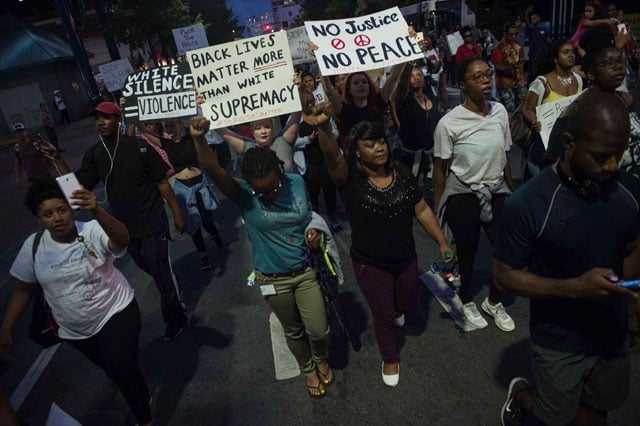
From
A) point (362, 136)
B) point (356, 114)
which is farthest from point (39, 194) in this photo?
point (356, 114)

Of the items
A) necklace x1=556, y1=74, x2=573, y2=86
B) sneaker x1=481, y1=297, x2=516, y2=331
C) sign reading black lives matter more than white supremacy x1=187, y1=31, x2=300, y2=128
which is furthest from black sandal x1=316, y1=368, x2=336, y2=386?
necklace x1=556, y1=74, x2=573, y2=86

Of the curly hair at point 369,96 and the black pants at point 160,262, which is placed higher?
the curly hair at point 369,96

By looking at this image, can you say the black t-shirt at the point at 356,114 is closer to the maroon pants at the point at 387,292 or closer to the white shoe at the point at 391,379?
the maroon pants at the point at 387,292

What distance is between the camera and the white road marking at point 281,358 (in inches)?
143

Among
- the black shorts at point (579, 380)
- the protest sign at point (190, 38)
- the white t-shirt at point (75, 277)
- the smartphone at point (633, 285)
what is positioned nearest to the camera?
the smartphone at point (633, 285)

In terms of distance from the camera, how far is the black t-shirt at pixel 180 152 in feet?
18.2

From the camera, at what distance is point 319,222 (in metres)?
3.10

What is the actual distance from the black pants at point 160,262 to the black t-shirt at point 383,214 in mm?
2092

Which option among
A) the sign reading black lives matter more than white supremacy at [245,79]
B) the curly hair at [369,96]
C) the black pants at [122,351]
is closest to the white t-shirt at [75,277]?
the black pants at [122,351]

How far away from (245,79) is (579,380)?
3098mm

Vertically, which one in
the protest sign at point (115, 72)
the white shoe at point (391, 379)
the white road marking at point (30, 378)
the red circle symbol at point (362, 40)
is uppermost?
the protest sign at point (115, 72)

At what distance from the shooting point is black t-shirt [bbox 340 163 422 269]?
2.92 meters

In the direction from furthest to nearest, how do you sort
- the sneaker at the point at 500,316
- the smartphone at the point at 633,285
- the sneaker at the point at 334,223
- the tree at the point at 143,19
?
the tree at the point at 143,19 < the sneaker at the point at 334,223 < the sneaker at the point at 500,316 < the smartphone at the point at 633,285

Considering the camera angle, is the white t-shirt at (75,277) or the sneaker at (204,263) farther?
the sneaker at (204,263)
